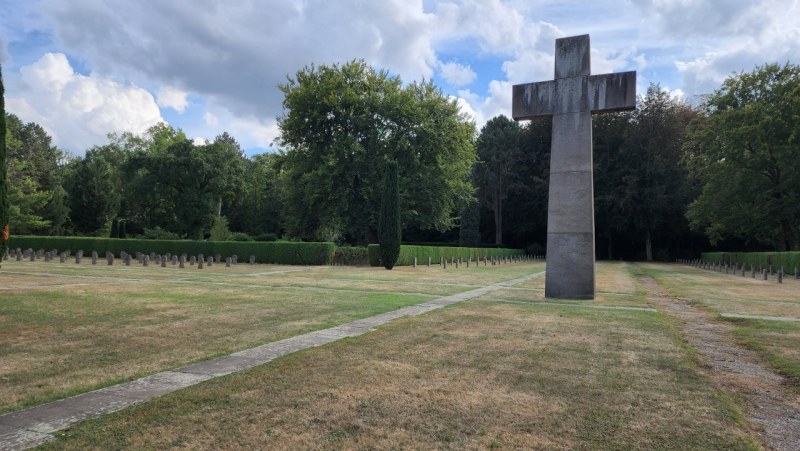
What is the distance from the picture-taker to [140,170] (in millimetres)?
44625

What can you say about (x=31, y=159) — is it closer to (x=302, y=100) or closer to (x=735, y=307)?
(x=302, y=100)

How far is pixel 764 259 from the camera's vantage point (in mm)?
30547

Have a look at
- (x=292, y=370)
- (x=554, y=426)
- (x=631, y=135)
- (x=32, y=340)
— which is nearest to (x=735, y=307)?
(x=554, y=426)

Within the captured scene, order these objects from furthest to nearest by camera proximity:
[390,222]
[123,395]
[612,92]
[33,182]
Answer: [33,182] < [390,222] < [612,92] < [123,395]

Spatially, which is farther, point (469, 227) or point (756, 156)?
point (469, 227)

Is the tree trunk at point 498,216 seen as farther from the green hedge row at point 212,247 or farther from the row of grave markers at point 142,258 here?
the row of grave markers at point 142,258

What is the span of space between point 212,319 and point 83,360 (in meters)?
2.78

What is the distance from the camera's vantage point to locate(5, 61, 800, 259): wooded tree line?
32.3 metres

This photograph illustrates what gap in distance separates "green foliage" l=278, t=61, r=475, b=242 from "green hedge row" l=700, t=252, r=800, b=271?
64.1 feet

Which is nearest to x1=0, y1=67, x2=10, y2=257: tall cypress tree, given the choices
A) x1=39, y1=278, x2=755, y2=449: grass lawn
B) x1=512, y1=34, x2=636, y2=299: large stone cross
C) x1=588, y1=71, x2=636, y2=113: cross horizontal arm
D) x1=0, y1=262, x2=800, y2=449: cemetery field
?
x1=0, y1=262, x2=800, y2=449: cemetery field

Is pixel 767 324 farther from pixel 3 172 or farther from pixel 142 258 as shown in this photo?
pixel 142 258

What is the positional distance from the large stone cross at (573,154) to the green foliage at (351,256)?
667 inches

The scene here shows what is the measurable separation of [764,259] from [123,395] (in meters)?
37.0

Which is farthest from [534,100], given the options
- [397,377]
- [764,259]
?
[764,259]
